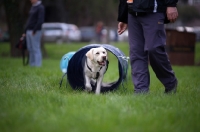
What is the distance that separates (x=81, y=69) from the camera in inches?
299

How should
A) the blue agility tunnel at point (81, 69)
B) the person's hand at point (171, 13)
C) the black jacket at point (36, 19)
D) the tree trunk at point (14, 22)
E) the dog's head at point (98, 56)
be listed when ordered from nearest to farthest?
the person's hand at point (171, 13) → the dog's head at point (98, 56) → the blue agility tunnel at point (81, 69) → the black jacket at point (36, 19) → the tree trunk at point (14, 22)

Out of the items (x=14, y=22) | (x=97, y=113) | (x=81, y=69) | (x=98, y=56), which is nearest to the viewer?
(x=97, y=113)

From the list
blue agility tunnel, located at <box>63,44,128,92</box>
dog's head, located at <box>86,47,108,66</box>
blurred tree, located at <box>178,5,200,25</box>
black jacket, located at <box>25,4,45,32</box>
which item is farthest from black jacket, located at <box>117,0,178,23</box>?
blurred tree, located at <box>178,5,200,25</box>

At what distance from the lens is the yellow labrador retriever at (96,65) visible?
6.37m

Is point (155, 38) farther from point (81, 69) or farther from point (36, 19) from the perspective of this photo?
point (36, 19)

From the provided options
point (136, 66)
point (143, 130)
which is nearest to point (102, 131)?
point (143, 130)

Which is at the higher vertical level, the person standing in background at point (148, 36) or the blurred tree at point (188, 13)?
the person standing in background at point (148, 36)

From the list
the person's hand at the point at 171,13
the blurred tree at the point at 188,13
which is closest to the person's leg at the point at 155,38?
the person's hand at the point at 171,13

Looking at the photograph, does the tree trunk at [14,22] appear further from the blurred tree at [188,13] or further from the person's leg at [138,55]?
the blurred tree at [188,13]

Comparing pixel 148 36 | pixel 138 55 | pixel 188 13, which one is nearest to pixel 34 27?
pixel 138 55

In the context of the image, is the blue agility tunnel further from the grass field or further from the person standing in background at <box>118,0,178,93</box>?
the grass field

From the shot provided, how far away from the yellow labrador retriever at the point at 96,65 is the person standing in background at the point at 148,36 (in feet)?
2.65

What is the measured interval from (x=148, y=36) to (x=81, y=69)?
2.66 m

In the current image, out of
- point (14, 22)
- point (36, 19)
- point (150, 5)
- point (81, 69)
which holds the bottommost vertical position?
point (14, 22)
